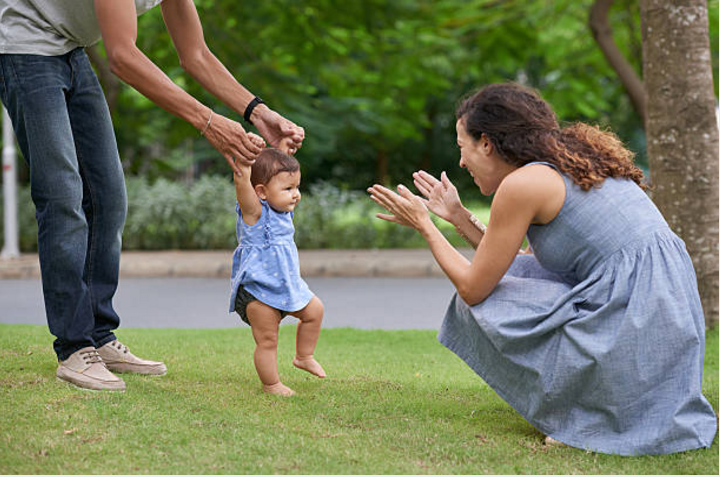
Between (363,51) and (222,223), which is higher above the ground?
(363,51)

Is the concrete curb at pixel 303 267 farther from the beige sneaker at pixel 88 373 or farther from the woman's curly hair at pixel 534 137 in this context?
the woman's curly hair at pixel 534 137

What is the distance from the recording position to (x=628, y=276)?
3025mm

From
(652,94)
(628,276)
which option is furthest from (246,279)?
(652,94)

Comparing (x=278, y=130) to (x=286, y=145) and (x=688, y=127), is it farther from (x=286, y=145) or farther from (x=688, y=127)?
(x=688, y=127)

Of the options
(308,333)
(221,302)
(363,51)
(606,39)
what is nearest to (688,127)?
(308,333)

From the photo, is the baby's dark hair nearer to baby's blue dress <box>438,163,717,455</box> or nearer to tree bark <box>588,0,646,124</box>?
baby's blue dress <box>438,163,717,455</box>

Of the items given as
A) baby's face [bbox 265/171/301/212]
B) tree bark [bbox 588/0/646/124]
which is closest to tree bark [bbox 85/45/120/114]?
tree bark [bbox 588/0/646/124]

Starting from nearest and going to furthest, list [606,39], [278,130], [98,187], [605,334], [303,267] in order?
[605,334], [278,130], [98,187], [303,267], [606,39]

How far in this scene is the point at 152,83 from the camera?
3.31 metres

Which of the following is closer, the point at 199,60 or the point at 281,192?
the point at 281,192

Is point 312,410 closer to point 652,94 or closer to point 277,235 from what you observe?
point 277,235

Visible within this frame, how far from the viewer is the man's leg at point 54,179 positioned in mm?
3543

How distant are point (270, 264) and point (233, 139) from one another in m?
0.65

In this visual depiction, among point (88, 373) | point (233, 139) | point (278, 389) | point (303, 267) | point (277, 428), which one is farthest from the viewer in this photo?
point (303, 267)
